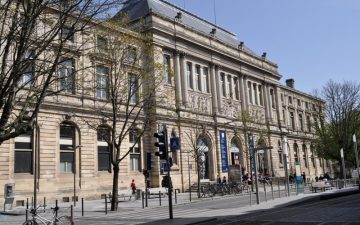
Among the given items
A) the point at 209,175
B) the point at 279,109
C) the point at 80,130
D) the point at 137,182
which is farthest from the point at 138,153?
the point at 279,109

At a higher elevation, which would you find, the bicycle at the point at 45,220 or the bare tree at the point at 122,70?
the bare tree at the point at 122,70

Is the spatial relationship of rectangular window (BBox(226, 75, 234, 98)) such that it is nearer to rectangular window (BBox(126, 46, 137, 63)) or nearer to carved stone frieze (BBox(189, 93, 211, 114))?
carved stone frieze (BBox(189, 93, 211, 114))

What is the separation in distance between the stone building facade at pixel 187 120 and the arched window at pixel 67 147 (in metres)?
0.09

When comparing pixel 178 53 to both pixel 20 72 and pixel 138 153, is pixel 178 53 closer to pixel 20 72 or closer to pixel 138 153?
pixel 138 153

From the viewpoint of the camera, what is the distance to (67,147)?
39.9 m

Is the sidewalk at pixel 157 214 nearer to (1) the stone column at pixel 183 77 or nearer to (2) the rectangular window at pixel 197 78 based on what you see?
(1) the stone column at pixel 183 77

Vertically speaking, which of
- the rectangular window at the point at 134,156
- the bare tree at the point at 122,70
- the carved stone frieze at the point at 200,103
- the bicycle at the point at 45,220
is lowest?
the bicycle at the point at 45,220

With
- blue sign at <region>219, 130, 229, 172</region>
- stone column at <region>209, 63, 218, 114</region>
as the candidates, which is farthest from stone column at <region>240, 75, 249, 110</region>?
blue sign at <region>219, 130, 229, 172</region>

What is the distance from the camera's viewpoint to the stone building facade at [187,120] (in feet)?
124

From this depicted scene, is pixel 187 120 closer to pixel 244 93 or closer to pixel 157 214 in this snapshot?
pixel 244 93

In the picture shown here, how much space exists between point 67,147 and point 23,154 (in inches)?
182

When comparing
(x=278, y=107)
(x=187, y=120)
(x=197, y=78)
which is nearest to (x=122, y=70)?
(x=187, y=120)

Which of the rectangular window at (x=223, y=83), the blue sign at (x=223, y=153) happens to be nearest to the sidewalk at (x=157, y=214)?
the blue sign at (x=223, y=153)

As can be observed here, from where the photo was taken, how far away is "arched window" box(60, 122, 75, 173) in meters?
39.3
